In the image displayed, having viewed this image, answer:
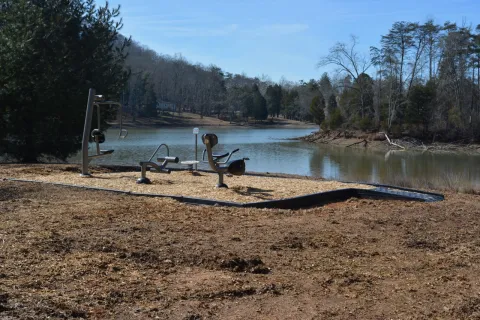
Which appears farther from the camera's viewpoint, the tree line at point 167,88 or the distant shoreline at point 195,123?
the distant shoreline at point 195,123

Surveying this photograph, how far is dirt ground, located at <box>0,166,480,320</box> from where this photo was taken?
3.78 meters

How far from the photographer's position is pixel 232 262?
4.88m

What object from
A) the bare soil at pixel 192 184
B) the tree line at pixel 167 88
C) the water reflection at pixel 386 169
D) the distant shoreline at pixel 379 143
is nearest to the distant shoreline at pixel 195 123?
the tree line at pixel 167 88

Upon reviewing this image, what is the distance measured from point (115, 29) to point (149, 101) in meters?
65.6

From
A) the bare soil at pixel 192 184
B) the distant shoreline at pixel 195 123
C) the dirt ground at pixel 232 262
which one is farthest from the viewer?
the distant shoreline at pixel 195 123

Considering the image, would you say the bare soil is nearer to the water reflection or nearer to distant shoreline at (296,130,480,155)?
the water reflection

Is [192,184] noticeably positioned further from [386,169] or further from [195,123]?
[195,123]

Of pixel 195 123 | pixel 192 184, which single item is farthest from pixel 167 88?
pixel 192 184

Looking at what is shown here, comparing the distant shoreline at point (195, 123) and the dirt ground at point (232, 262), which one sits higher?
the distant shoreline at point (195, 123)

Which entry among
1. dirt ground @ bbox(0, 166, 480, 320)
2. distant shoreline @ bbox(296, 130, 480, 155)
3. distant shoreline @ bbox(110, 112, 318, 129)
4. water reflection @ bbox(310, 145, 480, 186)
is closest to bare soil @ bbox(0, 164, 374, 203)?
dirt ground @ bbox(0, 166, 480, 320)

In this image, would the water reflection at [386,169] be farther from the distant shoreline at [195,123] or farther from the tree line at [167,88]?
the distant shoreline at [195,123]

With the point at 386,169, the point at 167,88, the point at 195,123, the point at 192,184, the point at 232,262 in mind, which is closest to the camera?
the point at 232,262

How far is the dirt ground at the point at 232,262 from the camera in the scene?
12.4 feet

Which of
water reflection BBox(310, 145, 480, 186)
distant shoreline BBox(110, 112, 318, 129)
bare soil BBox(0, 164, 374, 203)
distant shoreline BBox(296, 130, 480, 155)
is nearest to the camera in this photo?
bare soil BBox(0, 164, 374, 203)
